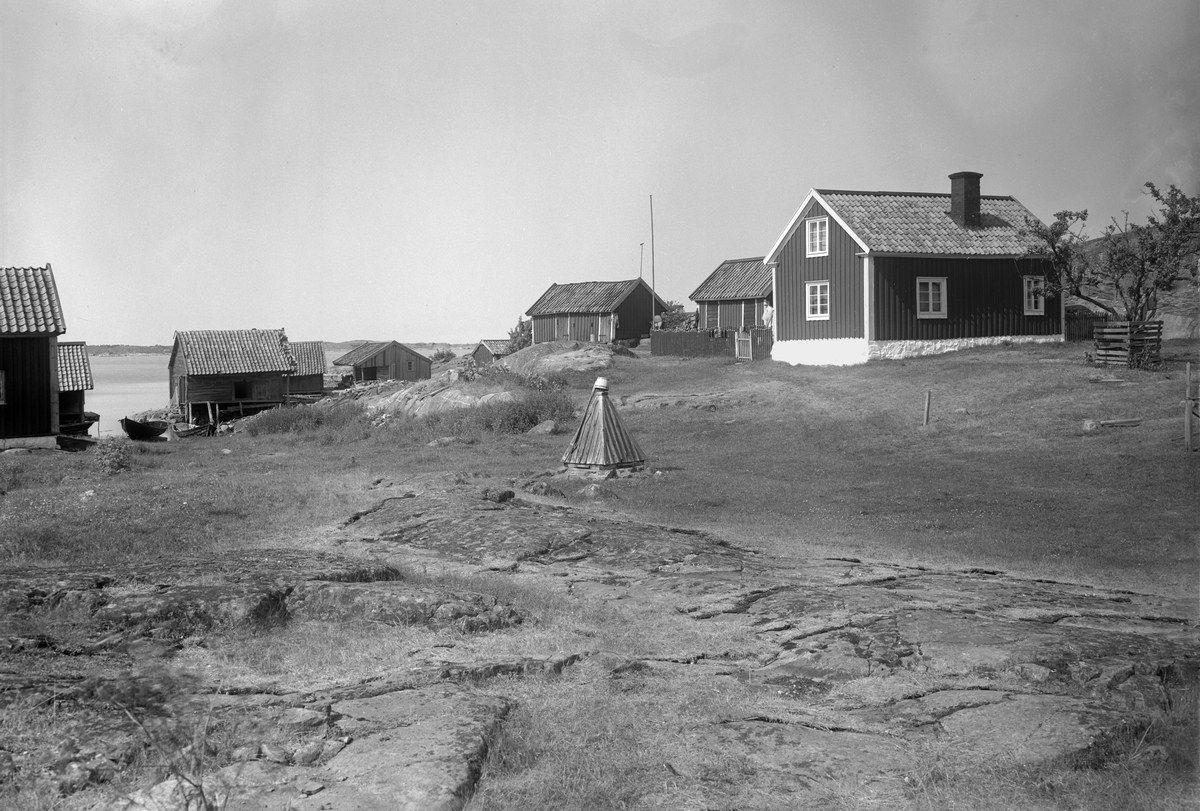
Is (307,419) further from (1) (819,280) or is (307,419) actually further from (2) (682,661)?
(2) (682,661)

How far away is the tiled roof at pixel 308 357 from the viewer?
65.1 m

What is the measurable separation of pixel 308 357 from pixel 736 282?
1126 inches

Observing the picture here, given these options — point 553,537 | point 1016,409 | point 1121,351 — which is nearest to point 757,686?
point 553,537

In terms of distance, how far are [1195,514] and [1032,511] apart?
2.09 m

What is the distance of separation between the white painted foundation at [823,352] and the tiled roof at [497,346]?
31816 millimetres

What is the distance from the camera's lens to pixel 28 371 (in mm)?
28172


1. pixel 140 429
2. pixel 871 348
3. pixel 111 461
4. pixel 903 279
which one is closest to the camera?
pixel 111 461

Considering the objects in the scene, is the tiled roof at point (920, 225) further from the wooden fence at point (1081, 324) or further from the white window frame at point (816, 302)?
the wooden fence at point (1081, 324)

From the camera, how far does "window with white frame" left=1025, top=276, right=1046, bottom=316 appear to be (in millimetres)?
36747

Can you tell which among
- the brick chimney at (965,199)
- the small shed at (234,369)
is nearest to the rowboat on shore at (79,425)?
the small shed at (234,369)

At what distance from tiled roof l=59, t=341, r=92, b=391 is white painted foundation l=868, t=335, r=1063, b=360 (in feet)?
117

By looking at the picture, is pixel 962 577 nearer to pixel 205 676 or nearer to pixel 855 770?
pixel 855 770

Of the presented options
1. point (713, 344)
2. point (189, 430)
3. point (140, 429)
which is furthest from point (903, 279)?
point (189, 430)

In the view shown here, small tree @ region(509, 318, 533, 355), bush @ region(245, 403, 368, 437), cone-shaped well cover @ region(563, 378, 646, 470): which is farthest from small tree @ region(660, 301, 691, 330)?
cone-shaped well cover @ region(563, 378, 646, 470)
